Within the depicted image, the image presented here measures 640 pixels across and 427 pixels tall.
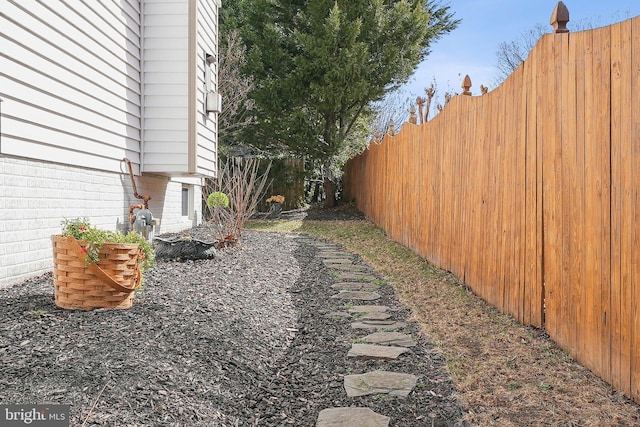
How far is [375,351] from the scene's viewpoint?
12.0 ft

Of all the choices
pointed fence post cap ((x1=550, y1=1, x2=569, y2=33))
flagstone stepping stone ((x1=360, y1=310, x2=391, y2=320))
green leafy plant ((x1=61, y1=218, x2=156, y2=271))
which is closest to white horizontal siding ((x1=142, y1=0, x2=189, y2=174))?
green leafy plant ((x1=61, y1=218, x2=156, y2=271))

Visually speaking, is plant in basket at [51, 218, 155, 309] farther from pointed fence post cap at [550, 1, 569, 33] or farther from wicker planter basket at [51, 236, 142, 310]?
pointed fence post cap at [550, 1, 569, 33]

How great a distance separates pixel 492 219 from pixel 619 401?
2.18 metres

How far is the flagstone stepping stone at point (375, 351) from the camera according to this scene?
11.7 feet

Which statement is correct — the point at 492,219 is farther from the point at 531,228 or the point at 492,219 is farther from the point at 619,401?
the point at 619,401

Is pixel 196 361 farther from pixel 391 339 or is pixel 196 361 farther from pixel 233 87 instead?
pixel 233 87

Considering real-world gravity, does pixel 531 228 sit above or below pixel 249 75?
below

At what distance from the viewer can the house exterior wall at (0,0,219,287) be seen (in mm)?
4695

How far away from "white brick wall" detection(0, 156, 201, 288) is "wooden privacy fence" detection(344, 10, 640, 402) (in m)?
3.96

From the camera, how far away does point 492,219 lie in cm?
475

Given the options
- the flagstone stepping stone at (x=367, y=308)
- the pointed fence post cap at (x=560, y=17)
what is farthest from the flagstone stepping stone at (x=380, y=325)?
the pointed fence post cap at (x=560, y=17)

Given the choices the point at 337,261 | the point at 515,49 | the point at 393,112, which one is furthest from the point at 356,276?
the point at 393,112

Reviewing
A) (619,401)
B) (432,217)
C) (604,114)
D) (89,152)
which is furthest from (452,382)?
(89,152)

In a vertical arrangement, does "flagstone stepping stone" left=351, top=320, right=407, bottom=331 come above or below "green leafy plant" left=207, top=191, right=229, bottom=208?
below
